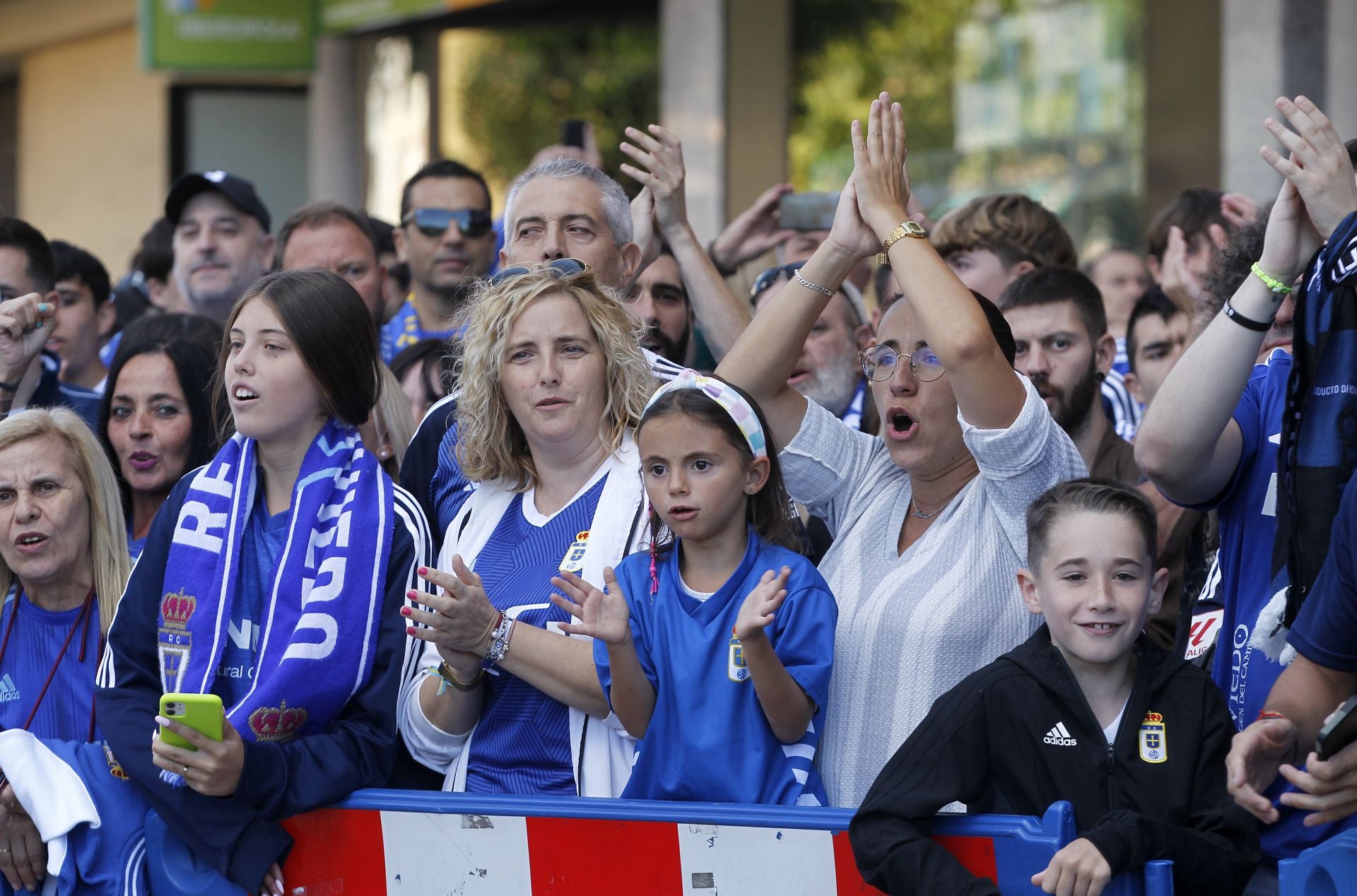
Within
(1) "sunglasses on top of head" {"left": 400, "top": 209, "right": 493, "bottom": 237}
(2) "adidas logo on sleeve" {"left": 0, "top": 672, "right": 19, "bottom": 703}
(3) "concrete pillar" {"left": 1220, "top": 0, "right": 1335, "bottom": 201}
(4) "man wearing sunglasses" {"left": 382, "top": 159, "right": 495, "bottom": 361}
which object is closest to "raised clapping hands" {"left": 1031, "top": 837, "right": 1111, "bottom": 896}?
(2) "adidas logo on sleeve" {"left": 0, "top": 672, "right": 19, "bottom": 703}

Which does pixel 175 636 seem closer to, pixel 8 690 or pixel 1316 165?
pixel 8 690

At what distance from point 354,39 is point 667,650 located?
11887 millimetres

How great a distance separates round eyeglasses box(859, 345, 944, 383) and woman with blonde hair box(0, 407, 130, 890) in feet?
6.26

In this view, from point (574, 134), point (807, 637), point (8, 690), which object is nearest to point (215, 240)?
point (574, 134)

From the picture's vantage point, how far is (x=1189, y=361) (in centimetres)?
308

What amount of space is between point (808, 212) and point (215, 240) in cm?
227

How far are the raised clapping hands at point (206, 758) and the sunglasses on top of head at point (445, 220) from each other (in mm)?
3086

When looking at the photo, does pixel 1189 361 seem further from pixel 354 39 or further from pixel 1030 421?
pixel 354 39

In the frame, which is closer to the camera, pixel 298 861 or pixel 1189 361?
pixel 1189 361

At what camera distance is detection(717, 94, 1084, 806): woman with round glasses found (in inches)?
124

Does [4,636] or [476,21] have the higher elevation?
[476,21]

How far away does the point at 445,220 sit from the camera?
19.8ft

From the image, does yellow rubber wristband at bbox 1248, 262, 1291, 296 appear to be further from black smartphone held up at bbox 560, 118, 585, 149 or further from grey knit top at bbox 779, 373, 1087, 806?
black smartphone held up at bbox 560, 118, 585, 149

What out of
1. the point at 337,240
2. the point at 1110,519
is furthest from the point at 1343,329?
the point at 337,240
